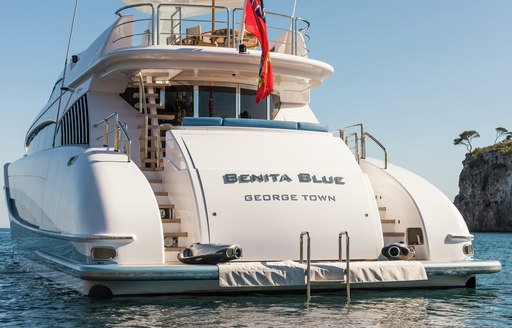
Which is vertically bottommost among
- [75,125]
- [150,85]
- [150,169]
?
[150,169]

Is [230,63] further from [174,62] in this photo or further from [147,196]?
[147,196]

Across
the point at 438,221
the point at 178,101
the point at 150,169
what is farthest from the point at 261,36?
the point at 438,221

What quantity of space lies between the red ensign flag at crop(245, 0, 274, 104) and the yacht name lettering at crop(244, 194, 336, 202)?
238 centimetres

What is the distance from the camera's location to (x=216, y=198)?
374 inches

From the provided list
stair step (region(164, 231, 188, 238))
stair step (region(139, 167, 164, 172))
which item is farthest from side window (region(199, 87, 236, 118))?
stair step (region(164, 231, 188, 238))

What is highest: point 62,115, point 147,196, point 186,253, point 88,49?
point 88,49

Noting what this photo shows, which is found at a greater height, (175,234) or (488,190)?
(488,190)

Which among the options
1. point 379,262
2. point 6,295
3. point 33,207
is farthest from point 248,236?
point 33,207

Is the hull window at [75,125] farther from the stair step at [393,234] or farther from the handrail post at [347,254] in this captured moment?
the handrail post at [347,254]

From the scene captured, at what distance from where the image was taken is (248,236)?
30.7ft

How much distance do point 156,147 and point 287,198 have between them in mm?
2687

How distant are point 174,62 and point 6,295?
171 inches

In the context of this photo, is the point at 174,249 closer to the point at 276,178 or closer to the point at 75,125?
the point at 276,178

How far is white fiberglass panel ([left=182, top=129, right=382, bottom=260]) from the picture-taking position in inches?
371
